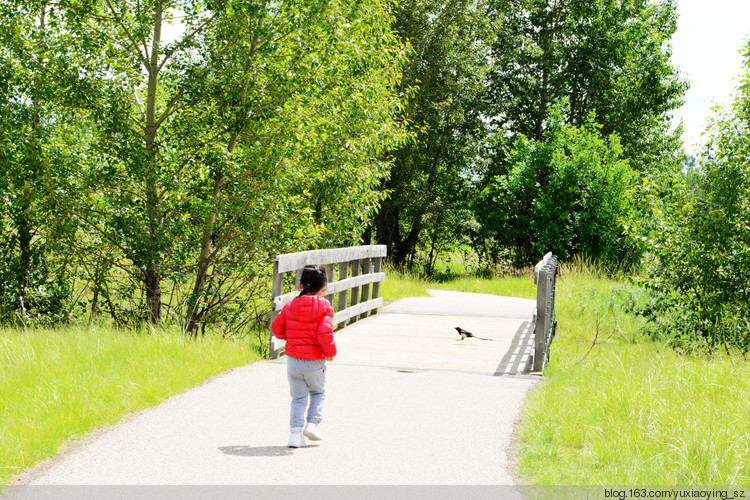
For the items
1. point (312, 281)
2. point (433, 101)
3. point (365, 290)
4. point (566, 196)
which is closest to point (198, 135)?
point (365, 290)

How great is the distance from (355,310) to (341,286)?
1.52 meters

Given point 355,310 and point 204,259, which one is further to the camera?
point 355,310

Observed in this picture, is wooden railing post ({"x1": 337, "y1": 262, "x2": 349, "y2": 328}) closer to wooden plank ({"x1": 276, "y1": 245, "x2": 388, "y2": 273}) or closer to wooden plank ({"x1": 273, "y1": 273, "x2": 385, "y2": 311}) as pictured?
wooden plank ({"x1": 273, "y1": 273, "x2": 385, "y2": 311})

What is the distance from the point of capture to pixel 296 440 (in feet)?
18.1

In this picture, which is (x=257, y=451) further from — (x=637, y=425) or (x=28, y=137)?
(x=28, y=137)

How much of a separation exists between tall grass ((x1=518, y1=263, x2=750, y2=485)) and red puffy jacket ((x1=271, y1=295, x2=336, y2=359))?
1.63 m

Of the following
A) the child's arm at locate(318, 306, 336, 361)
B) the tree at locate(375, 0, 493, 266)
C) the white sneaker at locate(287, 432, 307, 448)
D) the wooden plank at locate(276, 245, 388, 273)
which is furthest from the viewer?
the tree at locate(375, 0, 493, 266)

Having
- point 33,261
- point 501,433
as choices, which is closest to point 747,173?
point 501,433

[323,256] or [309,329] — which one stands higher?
[323,256]

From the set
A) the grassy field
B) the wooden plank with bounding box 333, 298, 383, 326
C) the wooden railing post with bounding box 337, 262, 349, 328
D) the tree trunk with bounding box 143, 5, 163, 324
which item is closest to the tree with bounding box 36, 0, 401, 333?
the tree trunk with bounding box 143, 5, 163, 324

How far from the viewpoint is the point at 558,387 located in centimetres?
769

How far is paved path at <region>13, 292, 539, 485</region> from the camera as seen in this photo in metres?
4.93

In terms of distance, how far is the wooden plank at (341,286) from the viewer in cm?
893

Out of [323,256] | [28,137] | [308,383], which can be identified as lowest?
[308,383]
